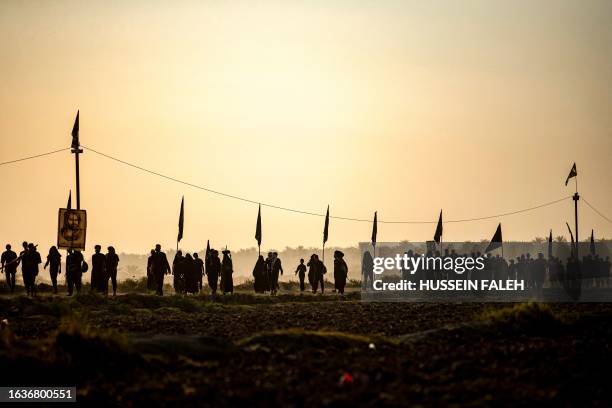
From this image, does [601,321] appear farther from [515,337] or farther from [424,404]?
[424,404]

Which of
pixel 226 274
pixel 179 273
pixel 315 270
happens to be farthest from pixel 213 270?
pixel 315 270

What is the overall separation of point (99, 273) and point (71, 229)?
213 cm

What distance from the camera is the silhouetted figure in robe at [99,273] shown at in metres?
45.8

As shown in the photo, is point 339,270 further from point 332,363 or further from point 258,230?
point 332,363

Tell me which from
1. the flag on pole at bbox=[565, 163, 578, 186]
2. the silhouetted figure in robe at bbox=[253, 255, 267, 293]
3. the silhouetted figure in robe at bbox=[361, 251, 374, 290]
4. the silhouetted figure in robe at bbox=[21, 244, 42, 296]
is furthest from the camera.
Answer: the flag on pole at bbox=[565, 163, 578, 186]

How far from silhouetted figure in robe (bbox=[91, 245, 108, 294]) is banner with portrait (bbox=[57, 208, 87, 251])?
2.99 ft

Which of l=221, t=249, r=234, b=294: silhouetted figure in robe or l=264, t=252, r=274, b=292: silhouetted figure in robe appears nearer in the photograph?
l=221, t=249, r=234, b=294: silhouetted figure in robe

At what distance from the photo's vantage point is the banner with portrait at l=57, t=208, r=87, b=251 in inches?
1823

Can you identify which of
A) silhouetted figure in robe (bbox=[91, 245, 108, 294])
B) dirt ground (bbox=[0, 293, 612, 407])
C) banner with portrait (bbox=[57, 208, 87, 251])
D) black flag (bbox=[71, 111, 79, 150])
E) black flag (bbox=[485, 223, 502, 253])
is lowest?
dirt ground (bbox=[0, 293, 612, 407])

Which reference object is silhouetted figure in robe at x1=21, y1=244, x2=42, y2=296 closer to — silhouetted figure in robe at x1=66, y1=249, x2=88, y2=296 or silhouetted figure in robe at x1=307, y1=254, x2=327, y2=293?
silhouetted figure in robe at x1=66, y1=249, x2=88, y2=296

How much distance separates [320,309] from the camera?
38906mm

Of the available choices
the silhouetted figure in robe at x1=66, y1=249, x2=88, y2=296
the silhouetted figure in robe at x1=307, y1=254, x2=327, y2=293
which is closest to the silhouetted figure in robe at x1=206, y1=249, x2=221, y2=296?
the silhouetted figure in robe at x1=307, y1=254, x2=327, y2=293

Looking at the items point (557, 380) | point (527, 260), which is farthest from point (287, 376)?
point (527, 260)

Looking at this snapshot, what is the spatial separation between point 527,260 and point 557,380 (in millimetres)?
45212
